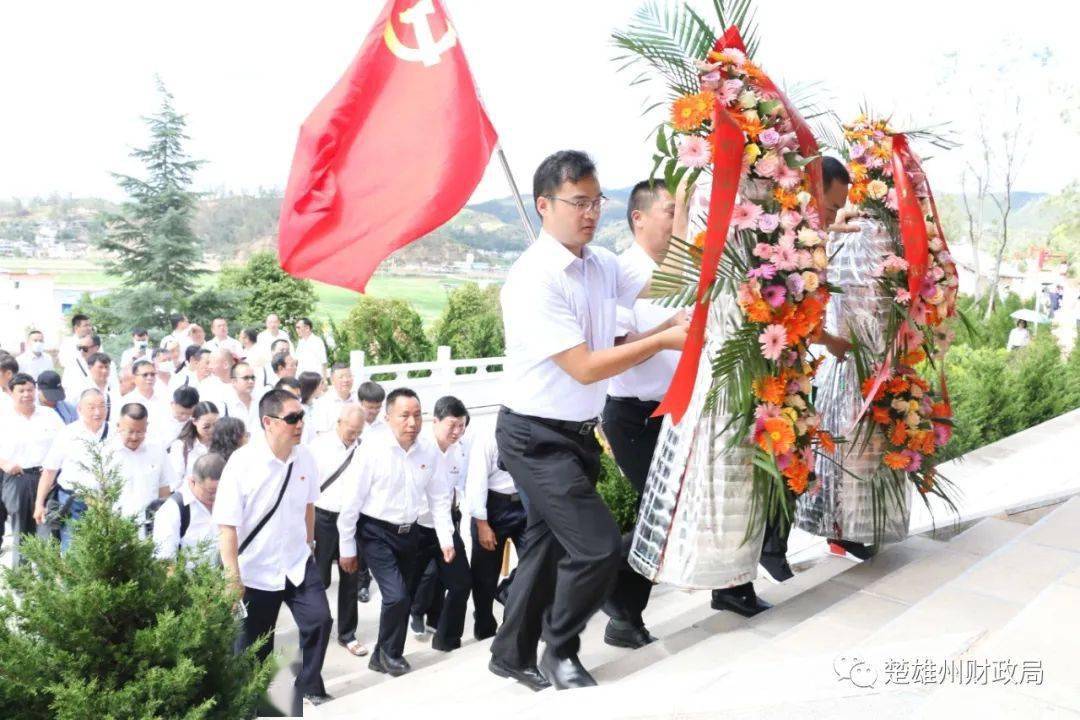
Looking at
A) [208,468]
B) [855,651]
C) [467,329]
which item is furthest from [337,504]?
[467,329]

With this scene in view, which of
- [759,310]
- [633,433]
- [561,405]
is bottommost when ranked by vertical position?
[633,433]

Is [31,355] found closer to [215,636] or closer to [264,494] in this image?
[264,494]

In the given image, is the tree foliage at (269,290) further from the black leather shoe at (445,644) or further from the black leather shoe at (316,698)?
the black leather shoe at (316,698)

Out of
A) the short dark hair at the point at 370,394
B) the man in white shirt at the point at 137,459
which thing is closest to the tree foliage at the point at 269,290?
the short dark hair at the point at 370,394

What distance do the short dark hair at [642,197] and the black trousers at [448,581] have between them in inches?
91.5

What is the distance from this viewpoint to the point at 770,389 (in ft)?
10.8

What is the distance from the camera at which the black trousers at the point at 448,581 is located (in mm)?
5348

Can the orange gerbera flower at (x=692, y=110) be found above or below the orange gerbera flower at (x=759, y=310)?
above

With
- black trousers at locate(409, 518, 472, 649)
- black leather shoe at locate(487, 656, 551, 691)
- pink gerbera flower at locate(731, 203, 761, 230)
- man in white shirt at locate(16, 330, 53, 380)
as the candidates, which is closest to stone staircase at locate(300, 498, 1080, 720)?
black leather shoe at locate(487, 656, 551, 691)

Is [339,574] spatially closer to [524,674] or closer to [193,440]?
[193,440]

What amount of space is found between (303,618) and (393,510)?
96cm

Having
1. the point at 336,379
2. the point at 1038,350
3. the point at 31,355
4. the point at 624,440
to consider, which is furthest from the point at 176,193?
the point at 624,440

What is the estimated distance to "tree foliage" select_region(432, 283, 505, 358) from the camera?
20.5m

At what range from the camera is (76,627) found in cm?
246
